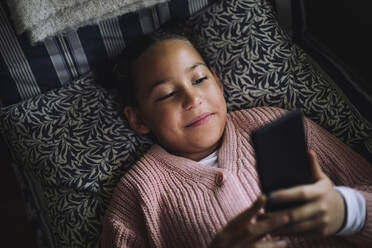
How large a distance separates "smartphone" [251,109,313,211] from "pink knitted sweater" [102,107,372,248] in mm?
284

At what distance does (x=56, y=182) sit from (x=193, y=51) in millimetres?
685

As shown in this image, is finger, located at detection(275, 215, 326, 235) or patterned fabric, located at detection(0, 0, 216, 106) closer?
finger, located at detection(275, 215, 326, 235)

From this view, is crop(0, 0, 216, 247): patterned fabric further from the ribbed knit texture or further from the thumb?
the thumb

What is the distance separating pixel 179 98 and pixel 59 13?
58 cm

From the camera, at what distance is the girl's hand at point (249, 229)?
2.47 feet

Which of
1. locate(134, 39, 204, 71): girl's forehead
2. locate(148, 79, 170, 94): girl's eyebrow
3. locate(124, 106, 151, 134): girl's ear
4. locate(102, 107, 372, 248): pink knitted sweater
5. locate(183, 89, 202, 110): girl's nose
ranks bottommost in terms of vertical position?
locate(102, 107, 372, 248): pink knitted sweater

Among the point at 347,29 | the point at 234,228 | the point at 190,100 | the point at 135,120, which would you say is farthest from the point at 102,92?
the point at 347,29

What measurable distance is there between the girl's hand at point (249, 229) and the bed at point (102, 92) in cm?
55

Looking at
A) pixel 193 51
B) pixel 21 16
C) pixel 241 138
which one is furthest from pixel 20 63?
pixel 241 138

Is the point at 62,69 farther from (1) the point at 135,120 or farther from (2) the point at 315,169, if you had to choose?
(2) the point at 315,169

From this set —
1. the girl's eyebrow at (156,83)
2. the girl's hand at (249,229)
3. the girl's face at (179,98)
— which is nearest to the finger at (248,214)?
the girl's hand at (249,229)

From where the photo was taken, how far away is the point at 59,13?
4.16ft

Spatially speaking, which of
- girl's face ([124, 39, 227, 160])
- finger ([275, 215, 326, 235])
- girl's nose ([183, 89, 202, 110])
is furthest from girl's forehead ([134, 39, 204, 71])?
finger ([275, 215, 326, 235])

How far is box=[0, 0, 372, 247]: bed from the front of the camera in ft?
4.04
